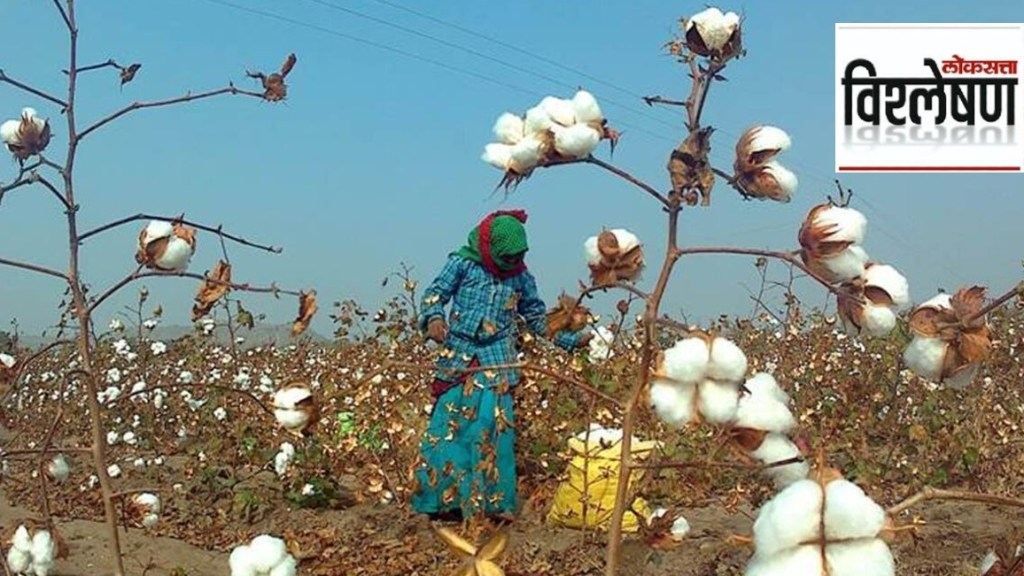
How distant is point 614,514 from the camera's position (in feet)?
3.31

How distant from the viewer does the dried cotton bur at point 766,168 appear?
105 cm

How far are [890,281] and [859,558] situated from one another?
38cm

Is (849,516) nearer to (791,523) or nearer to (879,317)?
(791,523)

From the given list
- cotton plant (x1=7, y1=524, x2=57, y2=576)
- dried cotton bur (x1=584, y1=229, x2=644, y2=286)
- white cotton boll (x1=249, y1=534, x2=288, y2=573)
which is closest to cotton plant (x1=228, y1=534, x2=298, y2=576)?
white cotton boll (x1=249, y1=534, x2=288, y2=573)

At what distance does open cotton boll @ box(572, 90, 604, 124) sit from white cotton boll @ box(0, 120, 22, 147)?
115cm

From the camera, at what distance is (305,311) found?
66.8 inches

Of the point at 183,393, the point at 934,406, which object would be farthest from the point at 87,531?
the point at 934,406

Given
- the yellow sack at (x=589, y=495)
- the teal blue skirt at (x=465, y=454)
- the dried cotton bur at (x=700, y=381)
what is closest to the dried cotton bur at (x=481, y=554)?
the dried cotton bur at (x=700, y=381)

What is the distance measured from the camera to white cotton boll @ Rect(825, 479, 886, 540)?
2.27ft

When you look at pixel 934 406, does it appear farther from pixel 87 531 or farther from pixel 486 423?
pixel 87 531

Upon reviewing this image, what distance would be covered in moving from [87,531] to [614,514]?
412 cm

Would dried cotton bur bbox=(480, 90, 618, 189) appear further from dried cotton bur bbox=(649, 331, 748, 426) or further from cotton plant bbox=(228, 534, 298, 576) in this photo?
cotton plant bbox=(228, 534, 298, 576)

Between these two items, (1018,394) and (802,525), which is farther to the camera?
(1018,394)

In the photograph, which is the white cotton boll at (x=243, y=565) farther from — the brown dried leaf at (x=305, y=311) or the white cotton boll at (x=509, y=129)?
the white cotton boll at (x=509, y=129)
